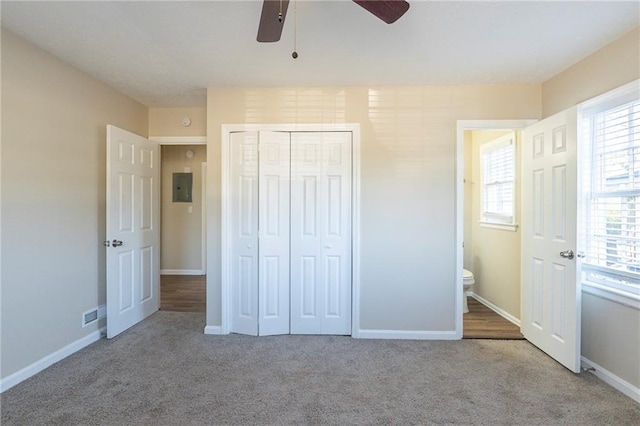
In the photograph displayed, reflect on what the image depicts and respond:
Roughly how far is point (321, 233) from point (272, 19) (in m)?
1.91

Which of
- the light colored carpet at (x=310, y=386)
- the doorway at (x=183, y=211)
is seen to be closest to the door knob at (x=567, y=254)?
the light colored carpet at (x=310, y=386)

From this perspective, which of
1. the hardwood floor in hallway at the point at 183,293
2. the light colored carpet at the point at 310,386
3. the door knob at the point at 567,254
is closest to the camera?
the light colored carpet at the point at 310,386

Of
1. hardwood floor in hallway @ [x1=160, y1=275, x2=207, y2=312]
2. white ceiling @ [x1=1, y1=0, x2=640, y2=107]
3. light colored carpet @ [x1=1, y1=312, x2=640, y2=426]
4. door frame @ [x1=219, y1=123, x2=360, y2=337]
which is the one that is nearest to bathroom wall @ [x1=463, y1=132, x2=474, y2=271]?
white ceiling @ [x1=1, y1=0, x2=640, y2=107]

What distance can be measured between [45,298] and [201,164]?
3557 mm

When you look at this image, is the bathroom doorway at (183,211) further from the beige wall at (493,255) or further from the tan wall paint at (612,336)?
the tan wall paint at (612,336)

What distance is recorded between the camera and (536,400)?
6.57ft

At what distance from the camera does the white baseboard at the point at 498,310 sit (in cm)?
333

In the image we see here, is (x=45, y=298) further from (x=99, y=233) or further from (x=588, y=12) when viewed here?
(x=588, y=12)

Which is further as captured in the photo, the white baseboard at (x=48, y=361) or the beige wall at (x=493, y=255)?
the beige wall at (x=493, y=255)

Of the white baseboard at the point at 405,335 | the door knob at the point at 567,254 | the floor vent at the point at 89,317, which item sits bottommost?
the white baseboard at the point at 405,335

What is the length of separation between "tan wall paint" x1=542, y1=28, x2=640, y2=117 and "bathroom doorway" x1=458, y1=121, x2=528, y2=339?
35cm

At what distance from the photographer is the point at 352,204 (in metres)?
3.01

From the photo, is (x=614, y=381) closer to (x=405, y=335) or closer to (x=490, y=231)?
(x=405, y=335)

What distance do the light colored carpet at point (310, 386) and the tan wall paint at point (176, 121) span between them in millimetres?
2299
